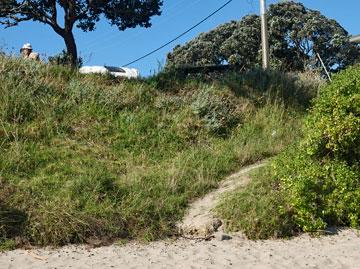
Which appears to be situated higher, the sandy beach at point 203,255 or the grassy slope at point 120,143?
the grassy slope at point 120,143

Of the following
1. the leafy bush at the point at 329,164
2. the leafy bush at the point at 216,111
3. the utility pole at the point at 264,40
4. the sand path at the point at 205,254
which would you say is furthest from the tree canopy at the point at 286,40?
the sand path at the point at 205,254

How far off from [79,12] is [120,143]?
9.95 m

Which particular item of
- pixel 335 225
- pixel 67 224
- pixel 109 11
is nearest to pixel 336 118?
pixel 335 225

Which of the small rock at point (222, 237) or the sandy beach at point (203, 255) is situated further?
the small rock at point (222, 237)

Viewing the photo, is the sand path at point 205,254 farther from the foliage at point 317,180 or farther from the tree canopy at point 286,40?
the tree canopy at point 286,40

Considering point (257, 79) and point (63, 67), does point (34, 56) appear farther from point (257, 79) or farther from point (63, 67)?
point (257, 79)

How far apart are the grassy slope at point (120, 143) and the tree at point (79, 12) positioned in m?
6.49

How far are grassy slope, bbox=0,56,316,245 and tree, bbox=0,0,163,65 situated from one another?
21.3 ft

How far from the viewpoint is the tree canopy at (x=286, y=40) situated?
31797mm

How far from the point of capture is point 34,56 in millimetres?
11891

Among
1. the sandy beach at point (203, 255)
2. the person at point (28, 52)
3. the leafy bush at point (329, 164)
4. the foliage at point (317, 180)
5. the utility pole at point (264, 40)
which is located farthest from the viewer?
the utility pole at point (264, 40)

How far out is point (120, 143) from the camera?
9.34m

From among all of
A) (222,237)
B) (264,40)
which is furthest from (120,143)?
(264,40)

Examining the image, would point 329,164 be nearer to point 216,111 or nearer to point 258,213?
point 258,213
